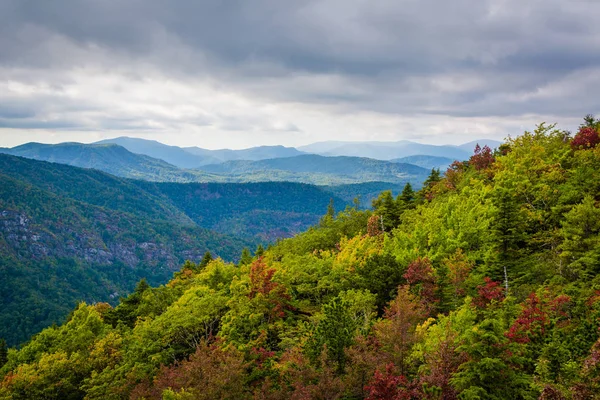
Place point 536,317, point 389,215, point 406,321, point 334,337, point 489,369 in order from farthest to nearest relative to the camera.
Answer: point 389,215
point 406,321
point 334,337
point 536,317
point 489,369

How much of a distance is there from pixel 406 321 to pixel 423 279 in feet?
32.1

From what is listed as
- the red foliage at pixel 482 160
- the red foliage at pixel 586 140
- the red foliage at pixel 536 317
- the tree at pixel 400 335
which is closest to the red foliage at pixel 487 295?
the red foliage at pixel 536 317

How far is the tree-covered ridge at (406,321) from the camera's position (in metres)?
22.8

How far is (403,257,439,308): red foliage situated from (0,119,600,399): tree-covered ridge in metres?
0.12

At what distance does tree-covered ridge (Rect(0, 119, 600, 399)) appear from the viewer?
22.8m

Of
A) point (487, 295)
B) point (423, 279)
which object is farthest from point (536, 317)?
point (423, 279)

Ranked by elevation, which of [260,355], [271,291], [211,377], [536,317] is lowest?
[260,355]

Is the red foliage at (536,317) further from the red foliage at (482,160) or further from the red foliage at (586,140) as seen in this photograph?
the red foliage at (482,160)

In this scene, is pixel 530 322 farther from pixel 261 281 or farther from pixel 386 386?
pixel 261 281

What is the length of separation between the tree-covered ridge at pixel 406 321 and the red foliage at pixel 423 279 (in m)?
0.12

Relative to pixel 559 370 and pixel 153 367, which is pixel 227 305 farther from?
pixel 559 370

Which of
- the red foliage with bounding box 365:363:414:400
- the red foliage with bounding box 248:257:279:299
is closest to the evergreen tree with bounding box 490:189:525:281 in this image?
the red foliage with bounding box 365:363:414:400

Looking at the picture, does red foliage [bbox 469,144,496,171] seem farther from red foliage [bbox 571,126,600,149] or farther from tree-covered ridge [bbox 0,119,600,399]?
red foliage [bbox 571,126,600,149]

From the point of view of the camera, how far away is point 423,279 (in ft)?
126
